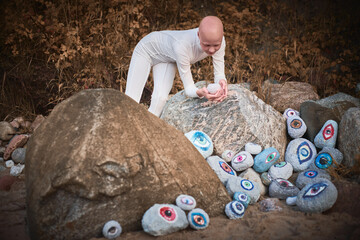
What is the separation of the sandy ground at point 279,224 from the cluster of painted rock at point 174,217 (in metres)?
0.04

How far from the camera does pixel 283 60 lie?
561cm

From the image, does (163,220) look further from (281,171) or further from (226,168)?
(281,171)

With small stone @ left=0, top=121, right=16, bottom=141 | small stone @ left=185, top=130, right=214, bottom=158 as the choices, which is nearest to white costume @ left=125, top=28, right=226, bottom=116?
small stone @ left=185, top=130, right=214, bottom=158

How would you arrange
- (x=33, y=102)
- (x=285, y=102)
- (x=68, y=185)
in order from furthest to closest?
(x=33, y=102) → (x=285, y=102) → (x=68, y=185)

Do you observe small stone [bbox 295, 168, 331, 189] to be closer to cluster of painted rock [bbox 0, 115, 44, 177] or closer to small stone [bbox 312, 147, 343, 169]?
small stone [bbox 312, 147, 343, 169]

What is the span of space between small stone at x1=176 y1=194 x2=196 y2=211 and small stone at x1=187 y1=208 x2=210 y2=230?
0.04 m

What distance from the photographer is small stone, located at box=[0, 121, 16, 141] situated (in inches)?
171

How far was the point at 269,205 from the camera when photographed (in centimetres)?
262

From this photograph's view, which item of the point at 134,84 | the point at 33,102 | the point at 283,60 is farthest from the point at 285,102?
the point at 33,102

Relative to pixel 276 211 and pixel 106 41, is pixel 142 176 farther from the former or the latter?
pixel 106 41

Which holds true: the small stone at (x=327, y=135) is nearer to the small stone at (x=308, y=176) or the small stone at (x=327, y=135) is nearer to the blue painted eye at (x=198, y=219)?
the small stone at (x=308, y=176)

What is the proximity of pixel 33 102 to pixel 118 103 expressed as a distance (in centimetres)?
331

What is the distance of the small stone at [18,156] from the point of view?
3805 mm

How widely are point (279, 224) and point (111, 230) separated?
3.92 feet
